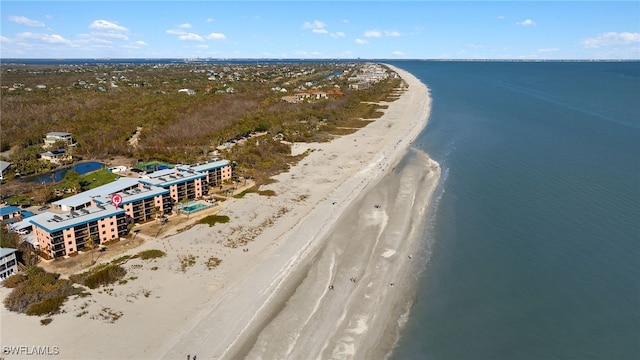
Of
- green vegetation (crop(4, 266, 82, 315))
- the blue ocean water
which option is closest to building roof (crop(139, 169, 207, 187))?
green vegetation (crop(4, 266, 82, 315))

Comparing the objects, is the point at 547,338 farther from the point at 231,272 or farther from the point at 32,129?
the point at 32,129

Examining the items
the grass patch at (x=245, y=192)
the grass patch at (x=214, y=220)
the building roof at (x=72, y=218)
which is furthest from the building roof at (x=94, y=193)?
the grass patch at (x=245, y=192)

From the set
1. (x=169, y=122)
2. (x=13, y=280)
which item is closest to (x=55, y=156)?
(x=169, y=122)

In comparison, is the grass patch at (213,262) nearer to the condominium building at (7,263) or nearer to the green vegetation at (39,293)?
the green vegetation at (39,293)

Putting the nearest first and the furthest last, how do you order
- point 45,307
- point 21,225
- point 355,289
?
point 45,307, point 355,289, point 21,225

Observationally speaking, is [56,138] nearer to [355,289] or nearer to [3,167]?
[3,167]

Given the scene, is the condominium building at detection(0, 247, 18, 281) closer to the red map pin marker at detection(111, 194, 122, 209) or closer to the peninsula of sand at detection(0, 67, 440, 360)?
the peninsula of sand at detection(0, 67, 440, 360)

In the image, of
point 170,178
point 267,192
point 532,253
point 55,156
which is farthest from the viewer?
point 55,156
